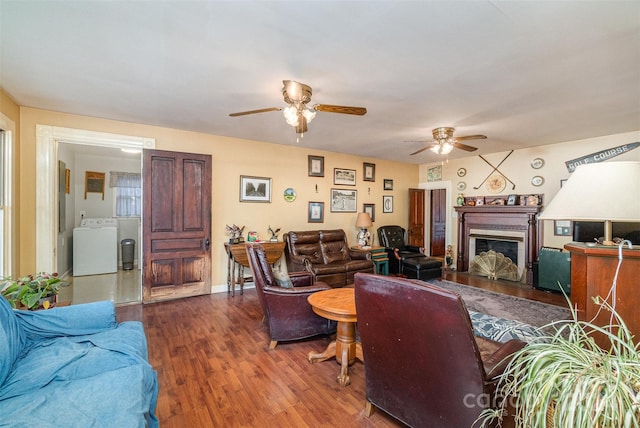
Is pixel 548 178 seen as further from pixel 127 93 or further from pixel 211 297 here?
pixel 127 93

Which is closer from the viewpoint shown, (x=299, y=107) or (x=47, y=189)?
(x=299, y=107)

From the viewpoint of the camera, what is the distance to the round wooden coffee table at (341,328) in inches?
85.5

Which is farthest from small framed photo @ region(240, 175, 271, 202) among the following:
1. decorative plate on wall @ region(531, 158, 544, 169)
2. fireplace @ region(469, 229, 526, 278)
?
decorative plate on wall @ region(531, 158, 544, 169)

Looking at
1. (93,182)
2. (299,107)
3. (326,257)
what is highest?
(299,107)

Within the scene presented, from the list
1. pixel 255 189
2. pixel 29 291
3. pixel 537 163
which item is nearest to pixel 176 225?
pixel 255 189

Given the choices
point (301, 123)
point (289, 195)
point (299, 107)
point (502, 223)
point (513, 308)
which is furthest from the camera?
point (502, 223)

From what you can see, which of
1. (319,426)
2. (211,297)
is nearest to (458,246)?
(211,297)

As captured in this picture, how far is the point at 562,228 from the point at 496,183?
1321 mm

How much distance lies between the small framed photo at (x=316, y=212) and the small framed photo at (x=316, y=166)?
1.85ft

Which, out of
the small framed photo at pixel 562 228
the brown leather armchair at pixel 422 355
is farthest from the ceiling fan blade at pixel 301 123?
the small framed photo at pixel 562 228

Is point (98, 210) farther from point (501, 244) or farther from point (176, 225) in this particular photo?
point (501, 244)

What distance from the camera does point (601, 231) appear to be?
13.6 feet

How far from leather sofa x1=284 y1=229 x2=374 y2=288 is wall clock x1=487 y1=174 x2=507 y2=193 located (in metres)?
2.88

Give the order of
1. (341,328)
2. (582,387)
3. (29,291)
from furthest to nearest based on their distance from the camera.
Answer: (341,328)
(29,291)
(582,387)
